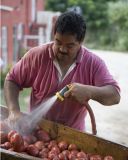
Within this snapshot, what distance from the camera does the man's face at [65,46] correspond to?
249 cm

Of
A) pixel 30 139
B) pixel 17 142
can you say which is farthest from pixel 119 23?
pixel 17 142

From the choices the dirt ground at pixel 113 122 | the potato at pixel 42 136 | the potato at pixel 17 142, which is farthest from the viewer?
the dirt ground at pixel 113 122

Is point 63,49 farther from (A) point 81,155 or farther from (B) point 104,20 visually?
(B) point 104,20

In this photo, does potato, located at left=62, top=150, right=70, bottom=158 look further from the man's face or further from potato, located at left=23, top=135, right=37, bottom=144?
the man's face

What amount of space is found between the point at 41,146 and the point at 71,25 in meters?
0.75

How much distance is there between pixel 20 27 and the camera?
14539 mm

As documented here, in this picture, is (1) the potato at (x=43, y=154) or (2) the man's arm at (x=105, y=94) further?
(2) the man's arm at (x=105, y=94)

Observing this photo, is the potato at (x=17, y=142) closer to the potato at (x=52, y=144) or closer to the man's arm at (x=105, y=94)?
the potato at (x=52, y=144)

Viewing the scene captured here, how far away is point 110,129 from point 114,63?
31.1ft

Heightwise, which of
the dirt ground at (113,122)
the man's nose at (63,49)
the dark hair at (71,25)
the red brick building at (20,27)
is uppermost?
the dark hair at (71,25)

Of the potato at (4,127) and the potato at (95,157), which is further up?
the potato at (4,127)

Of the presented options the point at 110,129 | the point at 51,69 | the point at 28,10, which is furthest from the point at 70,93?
the point at 28,10

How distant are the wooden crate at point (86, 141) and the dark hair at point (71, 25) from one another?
57 cm

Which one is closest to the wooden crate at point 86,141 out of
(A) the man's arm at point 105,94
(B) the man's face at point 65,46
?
(A) the man's arm at point 105,94
